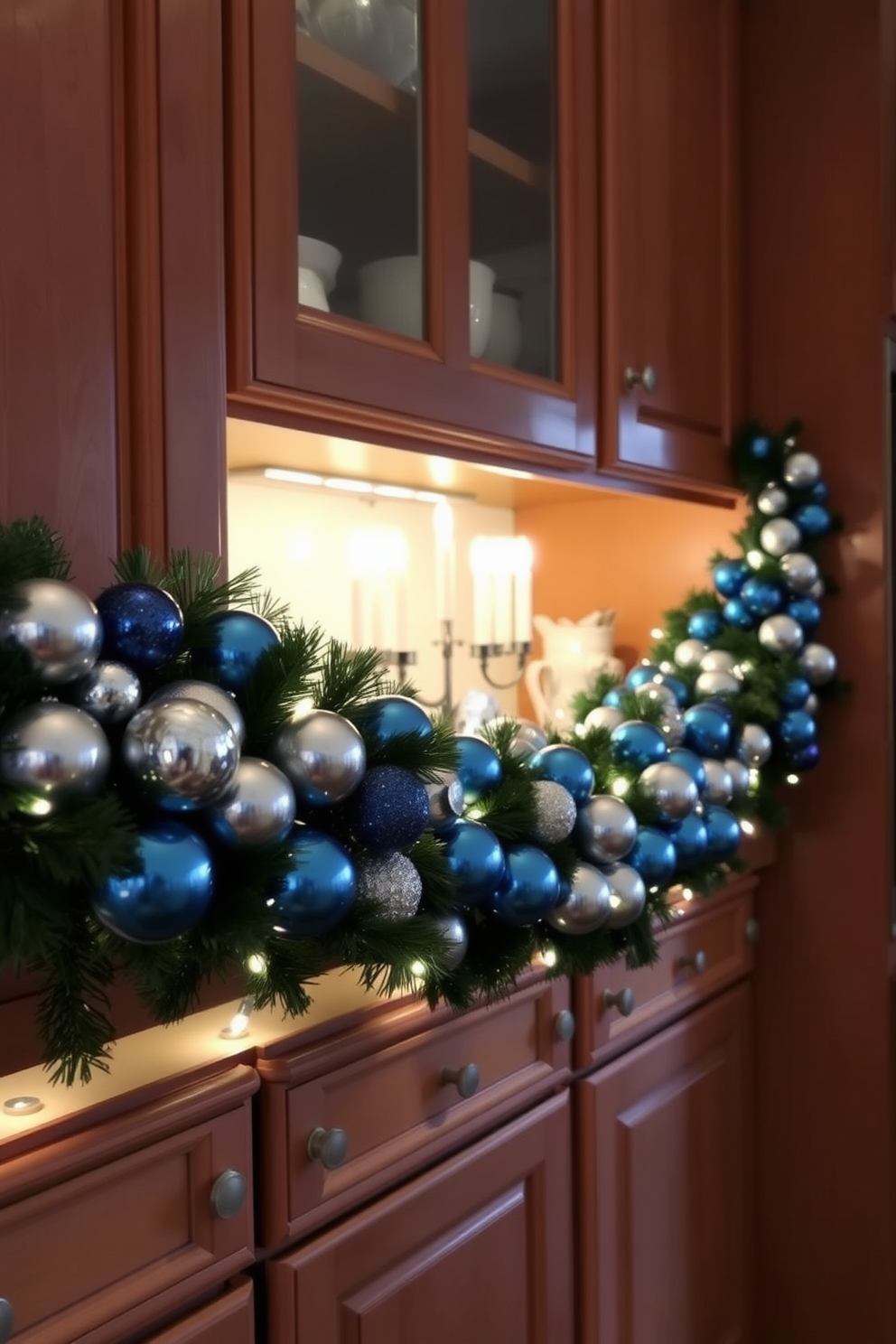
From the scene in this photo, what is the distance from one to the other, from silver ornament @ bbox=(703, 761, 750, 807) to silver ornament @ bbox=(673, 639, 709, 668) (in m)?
0.23

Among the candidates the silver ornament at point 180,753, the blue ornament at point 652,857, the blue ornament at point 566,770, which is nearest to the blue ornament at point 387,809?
the silver ornament at point 180,753

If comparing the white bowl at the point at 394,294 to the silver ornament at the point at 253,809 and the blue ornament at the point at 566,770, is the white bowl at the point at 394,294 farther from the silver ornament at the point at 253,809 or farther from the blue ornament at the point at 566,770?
the silver ornament at the point at 253,809

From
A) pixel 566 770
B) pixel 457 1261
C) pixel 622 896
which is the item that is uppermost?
pixel 566 770

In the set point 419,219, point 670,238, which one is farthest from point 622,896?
point 670,238

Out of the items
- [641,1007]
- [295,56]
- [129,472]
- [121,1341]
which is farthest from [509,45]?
[121,1341]

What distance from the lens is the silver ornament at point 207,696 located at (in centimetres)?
56

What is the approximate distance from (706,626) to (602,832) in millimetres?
606

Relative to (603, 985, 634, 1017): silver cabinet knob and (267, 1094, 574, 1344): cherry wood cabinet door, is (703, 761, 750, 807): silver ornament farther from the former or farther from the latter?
(267, 1094, 574, 1344): cherry wood cabinet door

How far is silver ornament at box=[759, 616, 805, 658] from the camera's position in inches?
53.6

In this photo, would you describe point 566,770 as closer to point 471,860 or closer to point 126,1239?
point 471,860

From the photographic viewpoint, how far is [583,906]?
2.76 feet

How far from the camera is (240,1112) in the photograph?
72 cm

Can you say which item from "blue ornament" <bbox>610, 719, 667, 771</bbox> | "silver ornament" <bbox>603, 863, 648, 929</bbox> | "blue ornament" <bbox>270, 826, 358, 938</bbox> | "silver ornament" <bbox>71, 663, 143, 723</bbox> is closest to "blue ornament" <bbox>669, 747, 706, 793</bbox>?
"blue ornament" <bbox>610, 719, 667, 771</bbox>

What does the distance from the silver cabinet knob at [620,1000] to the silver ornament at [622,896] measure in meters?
0.25
